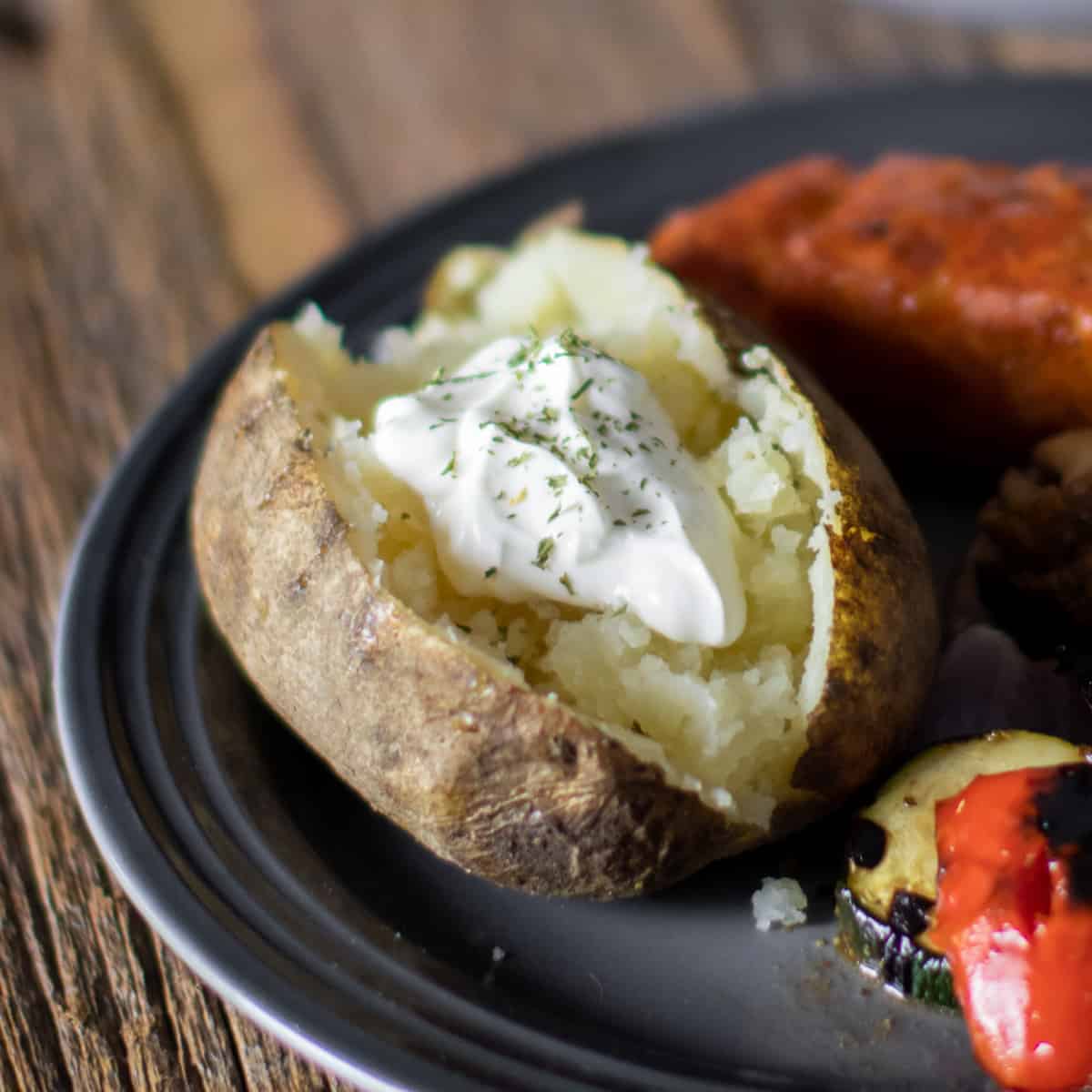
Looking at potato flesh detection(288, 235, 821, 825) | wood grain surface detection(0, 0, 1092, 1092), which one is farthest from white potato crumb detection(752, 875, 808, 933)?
wood grain surface detection(0, 0, 1092, 1092)

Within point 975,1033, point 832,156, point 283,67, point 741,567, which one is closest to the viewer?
point 975,1033

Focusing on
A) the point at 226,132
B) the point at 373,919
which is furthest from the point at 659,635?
the point at 226,132

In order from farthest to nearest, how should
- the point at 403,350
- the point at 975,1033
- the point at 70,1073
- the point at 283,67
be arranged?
the point at 283,67 < the point at 403,350 < the point at 70,1073 < the point at 975,1033

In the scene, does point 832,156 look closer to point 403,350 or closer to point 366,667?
point 403,350

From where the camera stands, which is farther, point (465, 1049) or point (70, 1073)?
point (70, 1073)

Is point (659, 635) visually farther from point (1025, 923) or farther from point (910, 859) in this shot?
point (1025, 923)

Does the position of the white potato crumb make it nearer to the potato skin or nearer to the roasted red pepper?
the potato skin

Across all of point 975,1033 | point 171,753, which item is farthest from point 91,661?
point 975,1033
